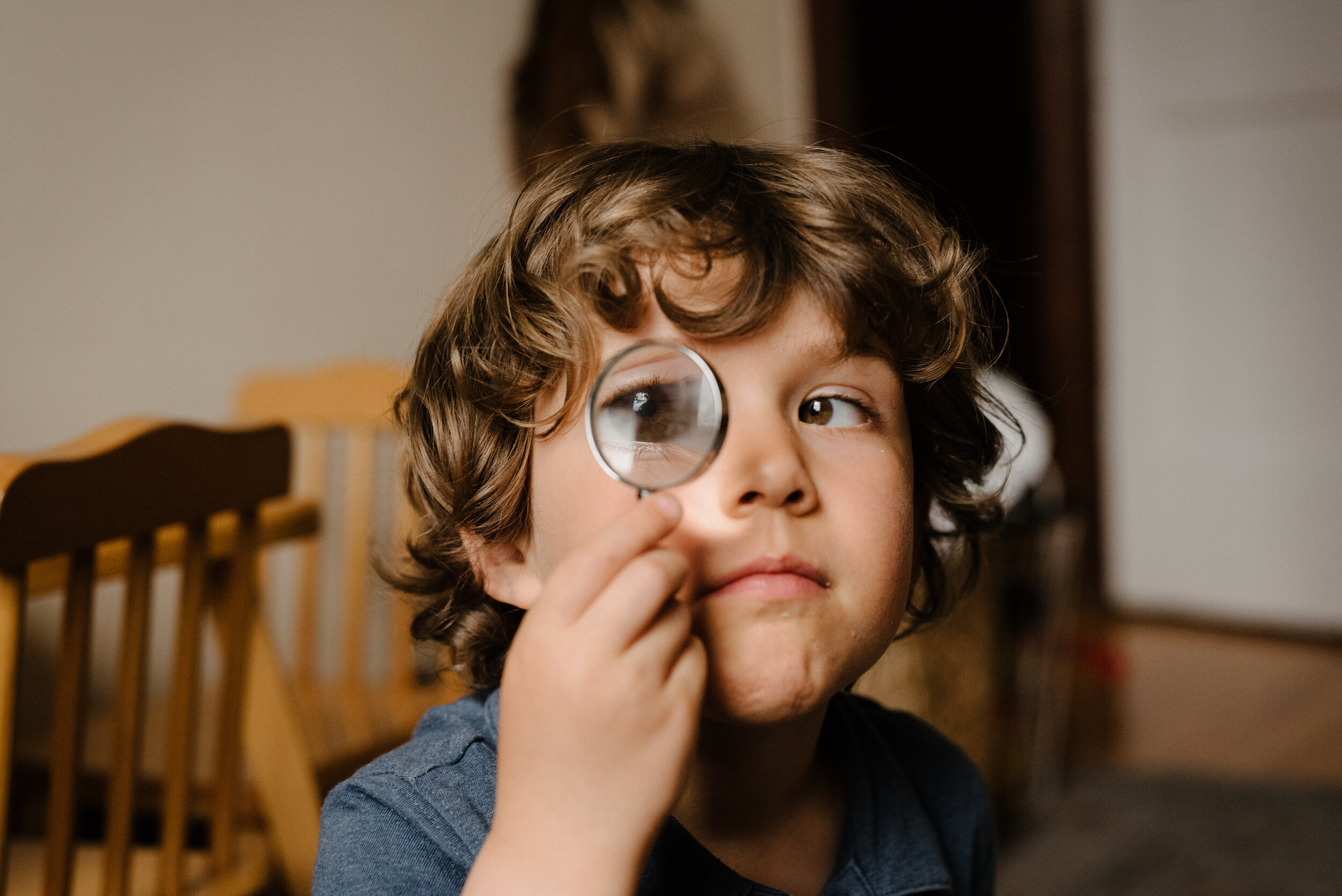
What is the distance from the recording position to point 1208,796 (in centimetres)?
231

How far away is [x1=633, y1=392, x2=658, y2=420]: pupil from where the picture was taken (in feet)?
2.04

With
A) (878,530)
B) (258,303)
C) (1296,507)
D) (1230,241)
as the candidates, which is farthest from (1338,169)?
(878,530)

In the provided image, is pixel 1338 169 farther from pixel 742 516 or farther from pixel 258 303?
pixel 742 516

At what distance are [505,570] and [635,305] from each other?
230 millimetres

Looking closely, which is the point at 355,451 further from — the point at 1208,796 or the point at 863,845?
the point at 1208,796

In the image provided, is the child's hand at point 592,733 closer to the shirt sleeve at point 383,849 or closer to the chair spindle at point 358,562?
the shirt sleeve at point 383,849

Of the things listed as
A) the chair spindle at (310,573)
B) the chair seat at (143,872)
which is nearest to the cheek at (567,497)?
the chair seat at (143,872)

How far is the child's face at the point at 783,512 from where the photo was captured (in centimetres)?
61

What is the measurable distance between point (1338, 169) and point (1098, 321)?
2.55ft

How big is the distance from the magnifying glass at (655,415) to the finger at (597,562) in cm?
4

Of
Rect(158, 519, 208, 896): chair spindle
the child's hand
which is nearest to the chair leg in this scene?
Rect(158, 519, 208, 896): chair spindle

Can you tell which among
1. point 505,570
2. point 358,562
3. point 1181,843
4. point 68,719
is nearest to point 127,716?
point 68,719

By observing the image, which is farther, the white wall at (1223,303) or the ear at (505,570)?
the white wall at (1223,303)

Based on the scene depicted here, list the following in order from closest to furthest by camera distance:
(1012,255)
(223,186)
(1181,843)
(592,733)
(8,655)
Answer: (592,733)
(8,655)
(223,186)
(1181,843)
(1012,255)
